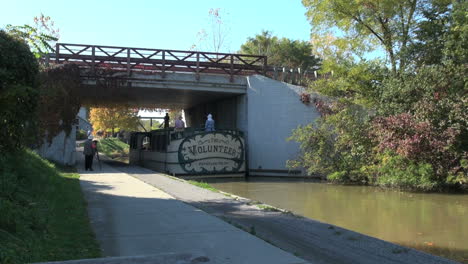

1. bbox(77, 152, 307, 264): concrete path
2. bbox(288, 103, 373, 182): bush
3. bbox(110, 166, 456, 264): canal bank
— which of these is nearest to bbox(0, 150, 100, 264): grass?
bbox(77, 152, 307, 264): concrete path

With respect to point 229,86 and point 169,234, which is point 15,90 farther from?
point 229,86

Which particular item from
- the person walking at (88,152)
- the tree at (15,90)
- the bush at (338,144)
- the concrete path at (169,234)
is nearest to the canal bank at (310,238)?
the concrete path at (169,234)

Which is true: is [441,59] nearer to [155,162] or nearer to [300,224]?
[300,224]

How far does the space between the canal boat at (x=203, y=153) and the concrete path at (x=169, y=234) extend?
436 inches

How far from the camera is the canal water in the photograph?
359 inches

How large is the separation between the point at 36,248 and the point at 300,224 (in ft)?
16.9

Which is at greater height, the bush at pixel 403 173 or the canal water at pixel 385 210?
the bush at pixel 403 173

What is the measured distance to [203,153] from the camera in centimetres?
2328

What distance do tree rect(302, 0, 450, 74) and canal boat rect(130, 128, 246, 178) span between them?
24.8 feet

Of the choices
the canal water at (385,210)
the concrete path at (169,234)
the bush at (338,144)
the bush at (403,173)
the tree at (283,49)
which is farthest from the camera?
the tree at (283,49)

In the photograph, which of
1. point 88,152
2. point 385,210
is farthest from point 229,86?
point 385,210

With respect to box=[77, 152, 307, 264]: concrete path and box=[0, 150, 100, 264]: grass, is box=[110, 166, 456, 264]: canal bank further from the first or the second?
box=[0, 150, 100, 264]: grass

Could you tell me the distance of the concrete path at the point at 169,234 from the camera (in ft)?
19.4

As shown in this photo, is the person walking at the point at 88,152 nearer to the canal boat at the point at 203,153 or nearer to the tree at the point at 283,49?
the canal boat at the point at 203,153
